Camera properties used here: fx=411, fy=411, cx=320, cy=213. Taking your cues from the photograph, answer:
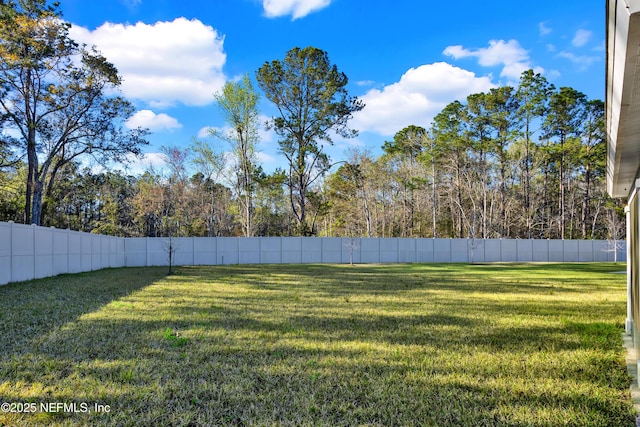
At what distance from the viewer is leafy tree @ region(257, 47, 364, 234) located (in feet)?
99.1

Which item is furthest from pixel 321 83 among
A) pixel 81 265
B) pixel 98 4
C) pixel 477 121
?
pixel 81 265

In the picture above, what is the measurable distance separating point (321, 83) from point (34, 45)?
17691mm

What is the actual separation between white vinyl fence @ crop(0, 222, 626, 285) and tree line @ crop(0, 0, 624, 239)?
2.65 m

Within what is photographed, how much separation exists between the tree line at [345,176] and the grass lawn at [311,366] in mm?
19767

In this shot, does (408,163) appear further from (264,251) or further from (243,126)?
(264,251)

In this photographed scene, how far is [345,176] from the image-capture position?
3478cm

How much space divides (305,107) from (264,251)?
11.6 metres

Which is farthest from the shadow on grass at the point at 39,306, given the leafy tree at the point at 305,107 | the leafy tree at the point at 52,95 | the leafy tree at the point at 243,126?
the leafy tree at the point at 243,126

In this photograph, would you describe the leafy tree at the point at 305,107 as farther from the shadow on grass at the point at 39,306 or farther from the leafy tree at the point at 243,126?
the shadow on grass at the point at 39,306

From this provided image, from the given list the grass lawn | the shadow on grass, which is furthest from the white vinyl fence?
the grass lawn

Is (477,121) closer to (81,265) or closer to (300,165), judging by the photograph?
(300,165)

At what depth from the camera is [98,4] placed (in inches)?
537

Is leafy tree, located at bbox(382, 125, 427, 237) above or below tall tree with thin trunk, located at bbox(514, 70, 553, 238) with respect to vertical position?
below

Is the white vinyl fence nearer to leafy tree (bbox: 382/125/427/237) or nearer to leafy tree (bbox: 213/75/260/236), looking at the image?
leafy tree (bbox: 213/75/260/236)
